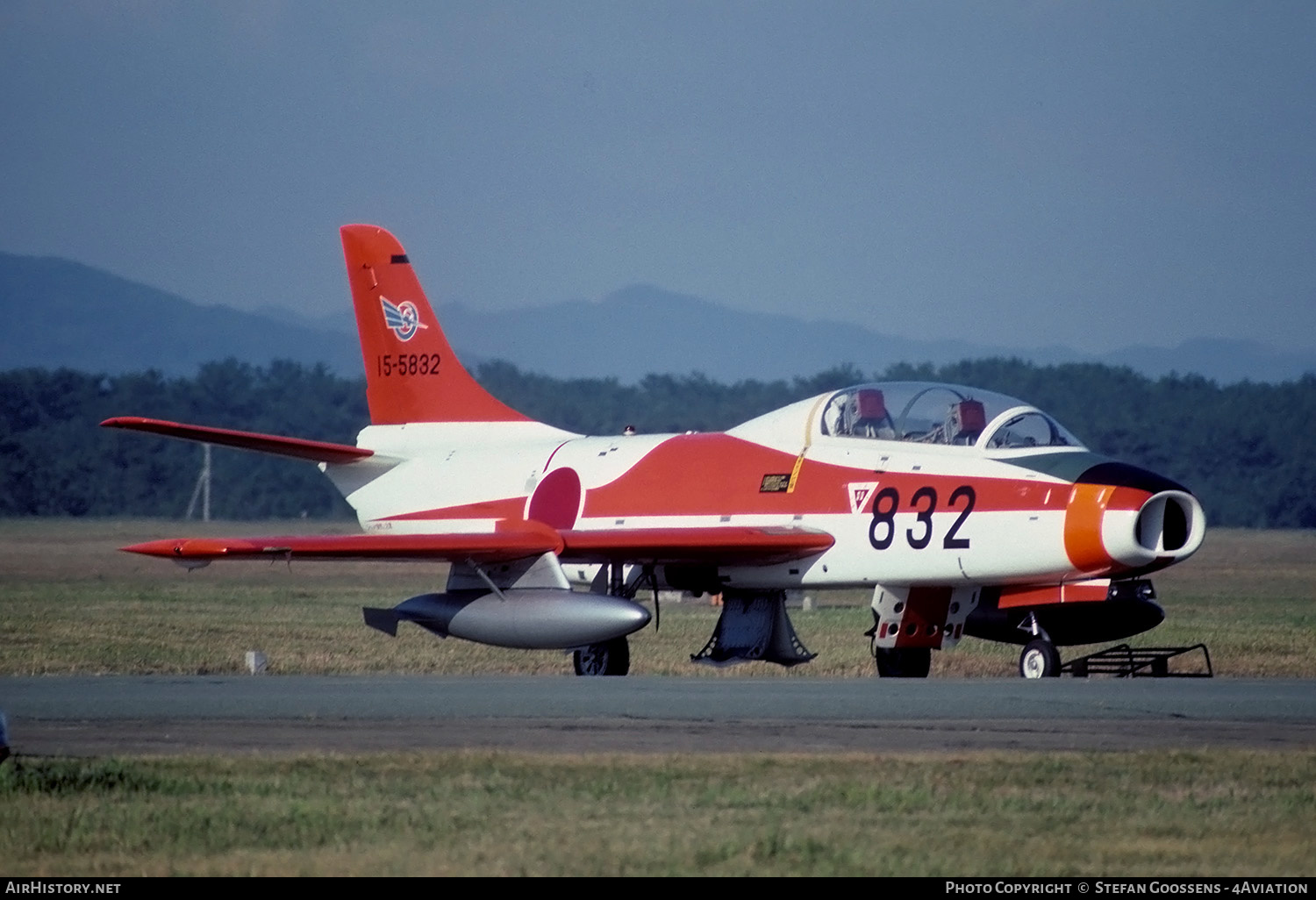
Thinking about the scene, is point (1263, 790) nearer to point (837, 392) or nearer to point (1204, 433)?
point (837, 392)

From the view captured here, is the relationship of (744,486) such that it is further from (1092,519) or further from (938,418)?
(1092,519)

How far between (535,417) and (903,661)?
3157 inches

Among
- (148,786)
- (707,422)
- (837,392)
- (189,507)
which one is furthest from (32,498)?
(148,786)

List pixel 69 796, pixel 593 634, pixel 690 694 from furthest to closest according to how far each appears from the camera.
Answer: pixel 593 634, pixel 690 694, pixel 69 796

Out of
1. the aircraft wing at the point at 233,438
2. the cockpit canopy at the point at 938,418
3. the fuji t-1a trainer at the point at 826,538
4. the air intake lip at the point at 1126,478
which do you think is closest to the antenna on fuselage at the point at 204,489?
the aircraft wing at the point at 233,438

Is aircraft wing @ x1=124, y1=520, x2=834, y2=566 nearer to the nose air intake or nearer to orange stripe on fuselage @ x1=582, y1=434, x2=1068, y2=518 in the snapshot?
orange stripe on fuselage @ x1=582, y1=434, x2=1068, y2=518

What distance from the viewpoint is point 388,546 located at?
54.8ft

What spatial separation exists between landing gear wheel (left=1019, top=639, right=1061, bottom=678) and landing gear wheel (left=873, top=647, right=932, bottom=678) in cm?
116

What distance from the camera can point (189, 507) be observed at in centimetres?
9112

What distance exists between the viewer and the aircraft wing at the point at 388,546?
52.7ft

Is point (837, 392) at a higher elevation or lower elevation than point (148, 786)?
higher

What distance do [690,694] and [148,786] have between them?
5.08 meters

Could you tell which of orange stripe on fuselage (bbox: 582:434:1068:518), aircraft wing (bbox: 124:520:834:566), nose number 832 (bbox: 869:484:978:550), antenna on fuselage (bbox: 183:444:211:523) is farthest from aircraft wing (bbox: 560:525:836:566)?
antenna on fuselage (bbox: 183:444:211:523)

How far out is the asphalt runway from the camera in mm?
10859
